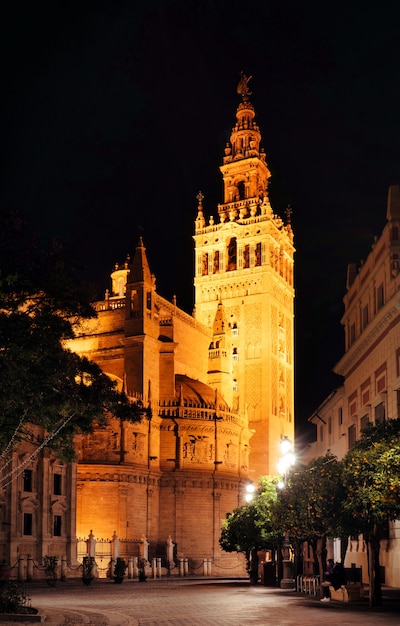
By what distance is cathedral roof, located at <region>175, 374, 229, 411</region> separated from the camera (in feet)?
222

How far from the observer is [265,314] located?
83.8 m

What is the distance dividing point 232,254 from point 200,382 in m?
20.7

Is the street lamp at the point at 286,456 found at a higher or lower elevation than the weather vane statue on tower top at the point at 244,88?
lower

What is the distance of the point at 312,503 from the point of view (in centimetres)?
2809

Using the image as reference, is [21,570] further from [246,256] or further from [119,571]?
[246,256]

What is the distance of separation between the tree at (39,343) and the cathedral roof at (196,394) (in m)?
42.2

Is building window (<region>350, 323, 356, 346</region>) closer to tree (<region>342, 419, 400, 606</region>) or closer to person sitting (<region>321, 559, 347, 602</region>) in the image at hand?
person sitting (<region>321, 559, 347, 602</region>)

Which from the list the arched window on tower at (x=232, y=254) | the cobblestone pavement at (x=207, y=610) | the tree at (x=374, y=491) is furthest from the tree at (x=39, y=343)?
the arched window on tower at (x=232, y=254)

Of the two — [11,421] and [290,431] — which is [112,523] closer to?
[290,431]

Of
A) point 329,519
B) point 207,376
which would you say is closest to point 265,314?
point 207,376

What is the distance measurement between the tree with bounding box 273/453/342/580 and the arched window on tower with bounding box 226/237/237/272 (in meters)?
Result: 57.3

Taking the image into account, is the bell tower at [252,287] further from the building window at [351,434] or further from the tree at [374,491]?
the tree at [374,491]

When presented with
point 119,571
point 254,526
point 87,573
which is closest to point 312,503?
point 87,573

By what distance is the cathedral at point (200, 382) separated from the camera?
198ft
